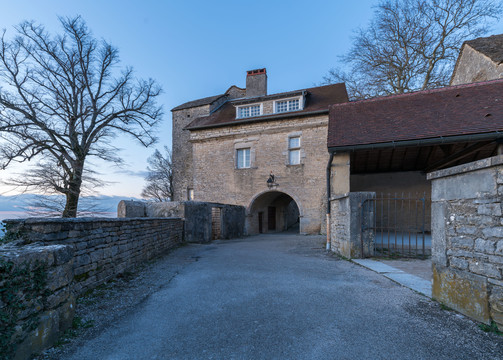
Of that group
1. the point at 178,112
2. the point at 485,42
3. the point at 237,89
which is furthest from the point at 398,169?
the point at 178,112

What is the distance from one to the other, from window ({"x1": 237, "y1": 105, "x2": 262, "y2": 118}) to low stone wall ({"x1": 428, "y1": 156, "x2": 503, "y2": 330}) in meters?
13.4

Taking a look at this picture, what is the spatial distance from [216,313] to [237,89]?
21.1 m

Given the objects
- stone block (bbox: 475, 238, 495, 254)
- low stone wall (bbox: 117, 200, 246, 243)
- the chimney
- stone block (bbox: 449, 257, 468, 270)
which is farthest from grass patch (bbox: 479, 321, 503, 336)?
the chimney

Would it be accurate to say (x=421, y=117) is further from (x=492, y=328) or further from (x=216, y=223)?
(x=216, y=223)

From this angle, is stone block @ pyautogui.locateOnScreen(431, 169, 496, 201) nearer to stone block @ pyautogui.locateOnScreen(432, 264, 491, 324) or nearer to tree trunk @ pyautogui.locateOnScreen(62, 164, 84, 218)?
stone block @ pyautogui.locateOnScreen(432, 264, 491, 324)

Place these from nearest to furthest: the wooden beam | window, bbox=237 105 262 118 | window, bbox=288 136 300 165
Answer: the wooden beam → window, bbox=288 136 300 165 → window, bbox=237 105 262 118

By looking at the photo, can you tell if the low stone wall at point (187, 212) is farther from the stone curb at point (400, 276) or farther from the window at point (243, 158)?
the stone curb at point (400, 276)

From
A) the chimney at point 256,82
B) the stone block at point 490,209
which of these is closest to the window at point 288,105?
the chimney at point 256,82

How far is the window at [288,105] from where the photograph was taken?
15.4 meters

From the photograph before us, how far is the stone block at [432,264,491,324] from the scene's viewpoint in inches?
109

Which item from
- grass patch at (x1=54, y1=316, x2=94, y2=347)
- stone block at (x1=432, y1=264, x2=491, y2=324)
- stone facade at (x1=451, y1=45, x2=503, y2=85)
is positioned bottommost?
grass patch at (x1=54, y1=316, x2=94, y2=347)

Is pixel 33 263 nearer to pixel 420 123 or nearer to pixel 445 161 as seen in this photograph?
pixel 420 123

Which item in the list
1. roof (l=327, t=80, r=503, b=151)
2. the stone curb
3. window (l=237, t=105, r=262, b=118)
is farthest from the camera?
window (l=237, t=105, r=262, b=118)

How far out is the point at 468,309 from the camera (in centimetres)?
293
